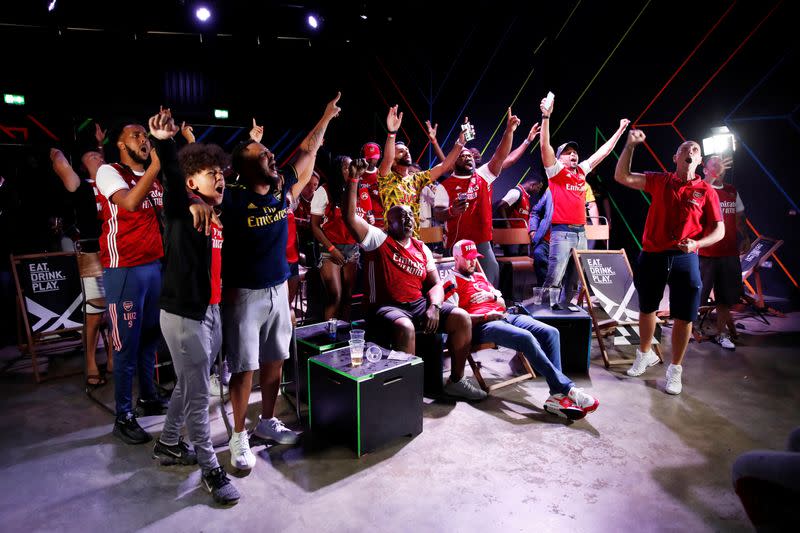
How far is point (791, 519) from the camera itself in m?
1.02

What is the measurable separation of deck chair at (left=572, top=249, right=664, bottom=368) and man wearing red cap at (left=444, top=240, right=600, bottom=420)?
45.2 inches

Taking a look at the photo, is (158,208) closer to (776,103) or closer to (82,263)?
(82,263)

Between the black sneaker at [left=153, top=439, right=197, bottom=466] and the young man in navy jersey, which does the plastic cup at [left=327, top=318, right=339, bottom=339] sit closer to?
the young man in navy jersey

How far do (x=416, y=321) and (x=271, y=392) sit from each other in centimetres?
110

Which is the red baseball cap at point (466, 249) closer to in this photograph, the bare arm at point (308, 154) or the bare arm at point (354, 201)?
the bare arm at point (354, 201)

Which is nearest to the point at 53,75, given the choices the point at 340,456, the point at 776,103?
the point at 340,456

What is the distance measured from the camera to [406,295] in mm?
3408

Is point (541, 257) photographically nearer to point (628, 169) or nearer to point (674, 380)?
point (628, 169)

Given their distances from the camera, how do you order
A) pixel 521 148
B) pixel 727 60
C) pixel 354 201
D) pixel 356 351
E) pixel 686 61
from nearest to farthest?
pixel 356 351 < pixel 354 201 < pixel 521 148 < pixel 727 60 < pixel 686 61

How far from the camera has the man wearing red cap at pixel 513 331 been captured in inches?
122

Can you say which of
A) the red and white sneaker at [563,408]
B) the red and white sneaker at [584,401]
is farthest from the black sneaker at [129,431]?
the red and white sneaker at [584,401]

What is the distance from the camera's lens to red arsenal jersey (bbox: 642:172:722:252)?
3.59 m

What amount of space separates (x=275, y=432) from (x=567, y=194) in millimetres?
3461

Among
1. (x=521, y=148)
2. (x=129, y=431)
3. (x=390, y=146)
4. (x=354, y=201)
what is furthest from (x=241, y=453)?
(x=521, y=148)
